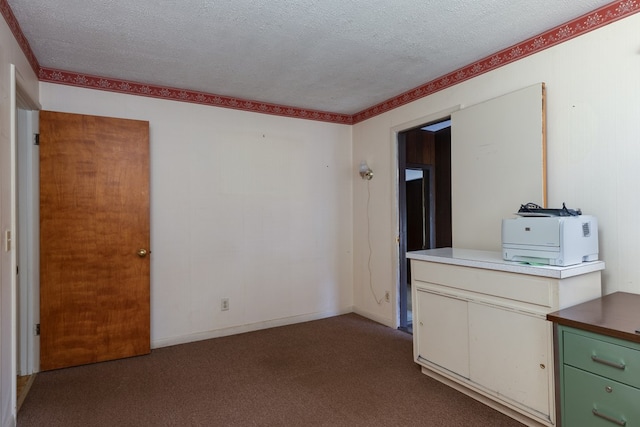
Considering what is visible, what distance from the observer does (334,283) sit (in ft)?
13.9

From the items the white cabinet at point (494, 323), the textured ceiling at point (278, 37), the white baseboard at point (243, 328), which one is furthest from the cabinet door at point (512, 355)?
the white baseboard at point (243, 328)

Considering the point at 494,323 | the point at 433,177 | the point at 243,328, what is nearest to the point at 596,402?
the point at 494,323

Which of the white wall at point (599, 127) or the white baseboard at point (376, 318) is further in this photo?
the white baseboard at point (376, 318)

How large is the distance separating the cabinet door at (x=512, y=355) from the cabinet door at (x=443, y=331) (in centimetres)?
7

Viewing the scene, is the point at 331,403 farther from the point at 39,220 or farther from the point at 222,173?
the point at 39,220

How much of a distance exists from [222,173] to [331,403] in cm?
234

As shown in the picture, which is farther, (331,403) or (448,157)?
(448,157)

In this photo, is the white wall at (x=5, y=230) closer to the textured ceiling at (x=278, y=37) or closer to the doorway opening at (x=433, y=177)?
the textured ceiling at (x=278, y=37)

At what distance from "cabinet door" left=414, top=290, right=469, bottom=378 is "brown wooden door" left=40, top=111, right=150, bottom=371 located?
232 cm

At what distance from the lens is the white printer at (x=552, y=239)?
1.85 meters

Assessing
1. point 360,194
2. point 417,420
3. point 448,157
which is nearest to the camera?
point 417,420

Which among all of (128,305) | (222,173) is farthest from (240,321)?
(222,173)

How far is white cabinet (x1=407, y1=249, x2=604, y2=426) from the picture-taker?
1.85 metres

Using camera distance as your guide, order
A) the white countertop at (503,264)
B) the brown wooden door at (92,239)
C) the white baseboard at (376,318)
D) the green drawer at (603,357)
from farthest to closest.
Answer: the white baseboard at (376,318)
the brown wooden door at (92,239)
the white countertop at (503,264)
the green drawer at (603,357)
